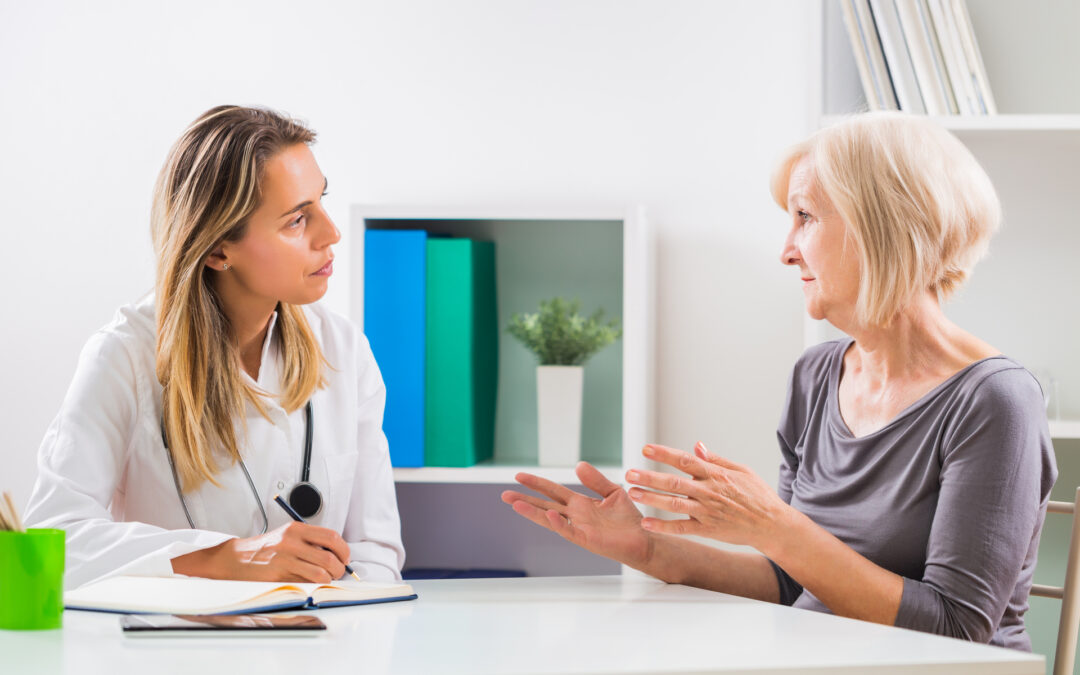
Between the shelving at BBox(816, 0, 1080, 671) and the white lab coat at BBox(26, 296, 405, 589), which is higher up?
the shelving at BBox(816, 0, 1080, 671)

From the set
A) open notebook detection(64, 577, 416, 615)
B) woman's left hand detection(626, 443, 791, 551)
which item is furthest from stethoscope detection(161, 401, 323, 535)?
woman's left hand detection(626, 443, 791, 551)

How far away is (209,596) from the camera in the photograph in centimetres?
104

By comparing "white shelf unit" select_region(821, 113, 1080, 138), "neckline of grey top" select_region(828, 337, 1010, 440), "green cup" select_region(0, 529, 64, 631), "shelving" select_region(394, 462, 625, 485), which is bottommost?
"shelving" select_region(394, 462, 625, 485)

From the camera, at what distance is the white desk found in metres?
0.82

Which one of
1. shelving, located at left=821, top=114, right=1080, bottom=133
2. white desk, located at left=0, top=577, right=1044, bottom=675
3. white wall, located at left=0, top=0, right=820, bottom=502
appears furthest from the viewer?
white wall, located at left=0, top=0, right=820, bottom=502

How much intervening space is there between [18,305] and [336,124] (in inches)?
37.3

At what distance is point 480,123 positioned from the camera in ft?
7.84

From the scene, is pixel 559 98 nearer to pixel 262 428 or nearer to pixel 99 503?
pixel 262 428

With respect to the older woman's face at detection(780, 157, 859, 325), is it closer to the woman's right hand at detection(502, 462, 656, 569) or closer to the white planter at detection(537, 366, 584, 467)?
the woman's right hand at detection(502, 462, 656, 569)

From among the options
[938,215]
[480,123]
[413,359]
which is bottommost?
[413,359]

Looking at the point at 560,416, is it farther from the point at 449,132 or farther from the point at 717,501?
the point at 717,501

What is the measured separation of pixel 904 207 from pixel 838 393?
35 centimetres

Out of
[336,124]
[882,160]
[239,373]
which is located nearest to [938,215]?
[882,160]

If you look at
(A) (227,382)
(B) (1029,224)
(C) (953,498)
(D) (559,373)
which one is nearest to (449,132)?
(D) (559,373)
